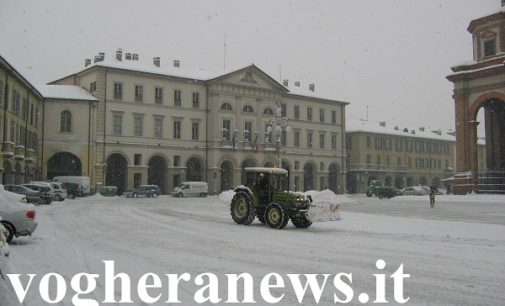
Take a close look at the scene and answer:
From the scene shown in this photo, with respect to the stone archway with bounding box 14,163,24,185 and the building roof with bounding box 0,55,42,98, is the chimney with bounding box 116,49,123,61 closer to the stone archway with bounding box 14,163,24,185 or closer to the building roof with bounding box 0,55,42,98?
the building roof with bounding box 0,55,42,98

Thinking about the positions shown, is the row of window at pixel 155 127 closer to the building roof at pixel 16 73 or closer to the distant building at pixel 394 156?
the building roof at pixel 16 73

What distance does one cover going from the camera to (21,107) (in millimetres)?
47062

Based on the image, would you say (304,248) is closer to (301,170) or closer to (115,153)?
(115,153)

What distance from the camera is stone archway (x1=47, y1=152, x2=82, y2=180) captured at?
5612cm

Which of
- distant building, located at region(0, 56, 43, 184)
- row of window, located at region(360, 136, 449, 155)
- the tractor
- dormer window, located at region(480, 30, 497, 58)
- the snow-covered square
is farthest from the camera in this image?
row of window, located at region(360, 136, 449, 155)

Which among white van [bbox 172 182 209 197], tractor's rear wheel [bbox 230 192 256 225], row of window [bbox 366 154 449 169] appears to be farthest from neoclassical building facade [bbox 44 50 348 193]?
tractor's rear wheel [bbox 230 192 256 225]

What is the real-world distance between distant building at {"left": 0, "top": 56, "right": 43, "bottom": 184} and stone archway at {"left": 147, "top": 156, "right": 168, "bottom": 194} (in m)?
12.2

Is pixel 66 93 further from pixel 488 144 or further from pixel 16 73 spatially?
pixel 488 144

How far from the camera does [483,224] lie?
20.4 metres

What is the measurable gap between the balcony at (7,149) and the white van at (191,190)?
17945 mm

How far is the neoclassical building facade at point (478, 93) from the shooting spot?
144 feet

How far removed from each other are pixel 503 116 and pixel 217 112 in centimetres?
3133

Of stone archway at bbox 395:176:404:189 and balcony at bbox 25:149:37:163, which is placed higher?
balcony at bbox 25:149:37:163

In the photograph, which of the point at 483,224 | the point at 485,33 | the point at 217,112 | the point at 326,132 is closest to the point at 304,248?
the point at 483,224
